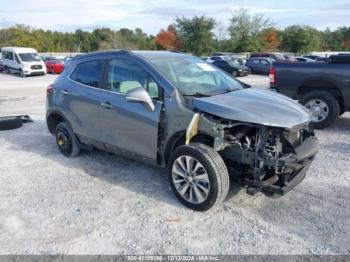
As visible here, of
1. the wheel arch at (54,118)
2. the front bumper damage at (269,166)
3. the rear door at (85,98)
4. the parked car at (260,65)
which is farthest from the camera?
the parked car at (260,65)

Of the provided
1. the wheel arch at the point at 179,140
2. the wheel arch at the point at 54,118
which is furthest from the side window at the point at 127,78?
the wheel arch at the point at 54,118

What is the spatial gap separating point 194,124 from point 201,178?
589 mm

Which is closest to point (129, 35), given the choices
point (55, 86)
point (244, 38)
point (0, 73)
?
point (244, 38)

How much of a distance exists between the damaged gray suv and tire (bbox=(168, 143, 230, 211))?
0.01m

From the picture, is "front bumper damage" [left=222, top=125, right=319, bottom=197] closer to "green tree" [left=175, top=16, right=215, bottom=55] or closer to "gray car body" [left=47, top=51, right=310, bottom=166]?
"gray car body" [left=47, top=51, right=310, bottom=166]

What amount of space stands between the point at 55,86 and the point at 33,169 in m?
1.43

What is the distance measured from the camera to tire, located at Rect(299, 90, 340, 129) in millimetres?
7383

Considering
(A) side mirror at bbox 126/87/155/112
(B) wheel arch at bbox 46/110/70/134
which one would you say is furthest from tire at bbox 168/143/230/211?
(B) wheel arch at bbox 46/110/70/134

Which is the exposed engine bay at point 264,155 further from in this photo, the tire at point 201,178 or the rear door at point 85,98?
the rear door at point 85,98

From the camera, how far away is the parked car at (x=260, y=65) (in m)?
28.8

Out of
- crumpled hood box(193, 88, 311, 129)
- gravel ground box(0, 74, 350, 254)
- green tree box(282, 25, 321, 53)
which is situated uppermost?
green tree box(282, 25, 321, 53)

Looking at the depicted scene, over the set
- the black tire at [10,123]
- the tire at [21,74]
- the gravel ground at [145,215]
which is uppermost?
the tire at [21,74]

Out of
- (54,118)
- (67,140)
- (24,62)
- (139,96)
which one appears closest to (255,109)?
(139,96)

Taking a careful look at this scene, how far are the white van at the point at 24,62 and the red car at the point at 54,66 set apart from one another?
2.27 metres
